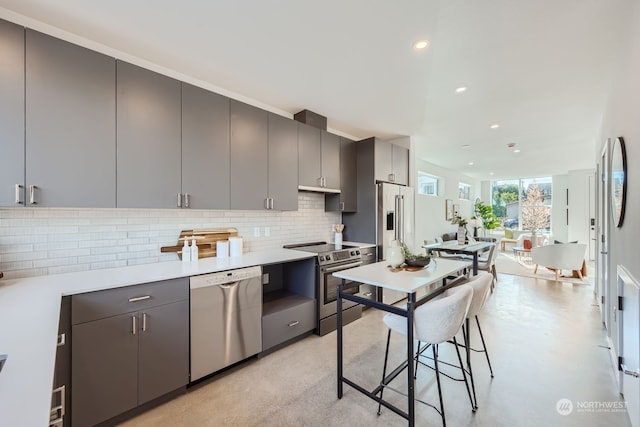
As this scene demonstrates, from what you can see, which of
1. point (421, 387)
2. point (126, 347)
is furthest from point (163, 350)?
point (421, 387)

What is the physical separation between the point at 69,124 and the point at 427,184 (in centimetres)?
714

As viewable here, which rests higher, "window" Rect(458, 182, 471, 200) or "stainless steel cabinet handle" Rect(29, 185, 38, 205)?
"window" Rect(458, 182, 471, 200)

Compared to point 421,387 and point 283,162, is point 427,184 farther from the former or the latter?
point 421,387

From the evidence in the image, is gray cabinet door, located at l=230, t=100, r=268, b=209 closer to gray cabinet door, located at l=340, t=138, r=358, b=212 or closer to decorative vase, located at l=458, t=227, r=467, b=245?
gray cabinet door, located at l=340, t=138, r=358, b=212

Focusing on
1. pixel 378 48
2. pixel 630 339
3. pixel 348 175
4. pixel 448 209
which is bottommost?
pixel 630 339

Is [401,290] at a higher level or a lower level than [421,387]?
higher

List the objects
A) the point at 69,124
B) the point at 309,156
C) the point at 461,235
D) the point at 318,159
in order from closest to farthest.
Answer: the point at 69,124 < the point at 309,156 < the point at 318,159 < the point at 461,235

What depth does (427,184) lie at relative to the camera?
7246 millimetres

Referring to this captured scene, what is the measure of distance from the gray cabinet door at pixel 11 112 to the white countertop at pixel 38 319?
575mm

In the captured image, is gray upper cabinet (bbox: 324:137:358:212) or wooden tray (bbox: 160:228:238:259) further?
gray upper cabinet (bbox: 324:137:358:212)

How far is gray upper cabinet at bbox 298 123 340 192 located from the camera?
3.28m

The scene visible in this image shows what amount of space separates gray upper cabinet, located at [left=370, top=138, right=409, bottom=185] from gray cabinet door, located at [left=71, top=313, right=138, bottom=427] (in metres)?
3.23

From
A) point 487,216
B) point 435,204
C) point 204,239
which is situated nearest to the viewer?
point 204,239

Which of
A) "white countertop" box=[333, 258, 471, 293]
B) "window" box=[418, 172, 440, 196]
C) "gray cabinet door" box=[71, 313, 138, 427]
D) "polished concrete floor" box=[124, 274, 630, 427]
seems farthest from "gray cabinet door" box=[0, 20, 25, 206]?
"window" box=[418, 172, 440, 196]
